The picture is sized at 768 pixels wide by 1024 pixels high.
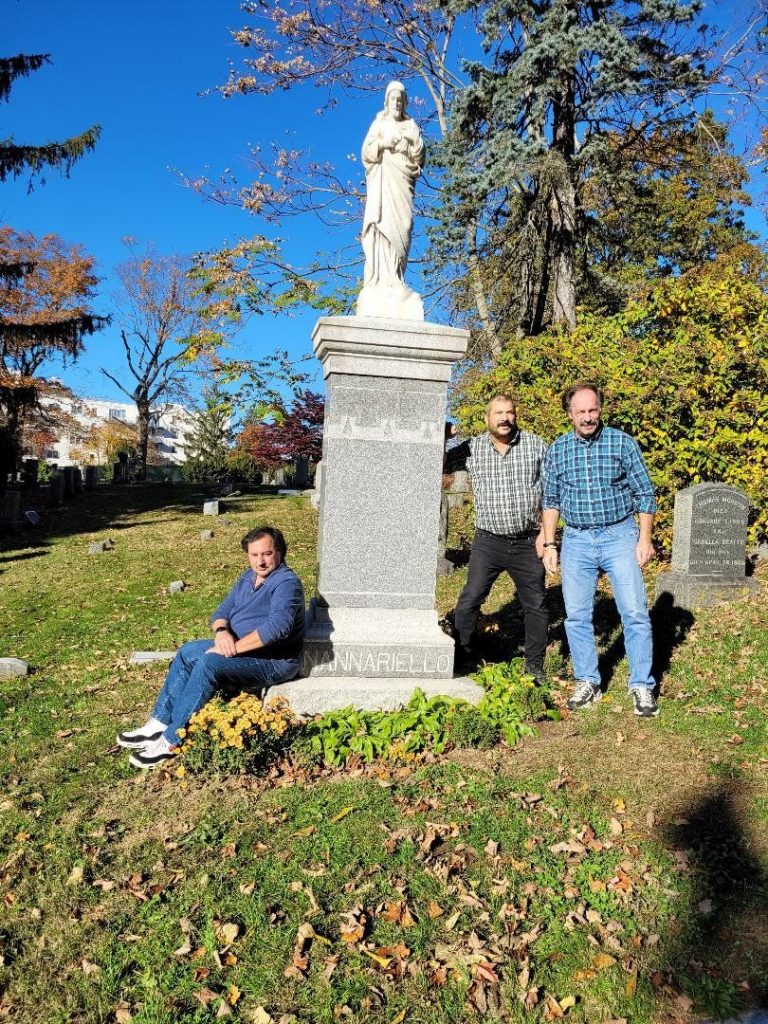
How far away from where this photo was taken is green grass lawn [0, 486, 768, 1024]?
105 inches

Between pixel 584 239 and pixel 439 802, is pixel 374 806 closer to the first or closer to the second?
pixel 439 802

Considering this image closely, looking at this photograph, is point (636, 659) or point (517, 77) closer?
point (636, 659)

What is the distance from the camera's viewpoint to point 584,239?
1427cm

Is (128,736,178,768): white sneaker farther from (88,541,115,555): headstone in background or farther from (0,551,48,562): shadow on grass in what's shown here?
(0,551,48,562): shadow on grass

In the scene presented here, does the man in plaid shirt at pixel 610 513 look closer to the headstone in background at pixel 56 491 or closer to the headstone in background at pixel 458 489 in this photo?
the headstone in background at pixel 458 489

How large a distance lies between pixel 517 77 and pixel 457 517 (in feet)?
24.1

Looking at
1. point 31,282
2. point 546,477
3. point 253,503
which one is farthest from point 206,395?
point 546,477

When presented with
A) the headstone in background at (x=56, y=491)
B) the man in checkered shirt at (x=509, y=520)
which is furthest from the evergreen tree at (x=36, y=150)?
the man in checkered shirt at (x=509, y=520)

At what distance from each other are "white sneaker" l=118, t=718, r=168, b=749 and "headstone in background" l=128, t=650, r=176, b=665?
6.75ft

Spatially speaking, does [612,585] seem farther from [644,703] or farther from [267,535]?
[267,535]

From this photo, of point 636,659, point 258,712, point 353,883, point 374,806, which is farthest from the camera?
point 636,659

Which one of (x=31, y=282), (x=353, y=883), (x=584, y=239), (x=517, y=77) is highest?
(x=31, y=282)

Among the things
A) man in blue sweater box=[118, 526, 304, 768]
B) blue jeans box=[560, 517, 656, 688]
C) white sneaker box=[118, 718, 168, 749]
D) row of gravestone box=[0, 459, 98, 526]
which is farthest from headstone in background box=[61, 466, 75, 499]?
blue jeans box=[560, 517, 656, 688]

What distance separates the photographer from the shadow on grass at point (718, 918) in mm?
2639
